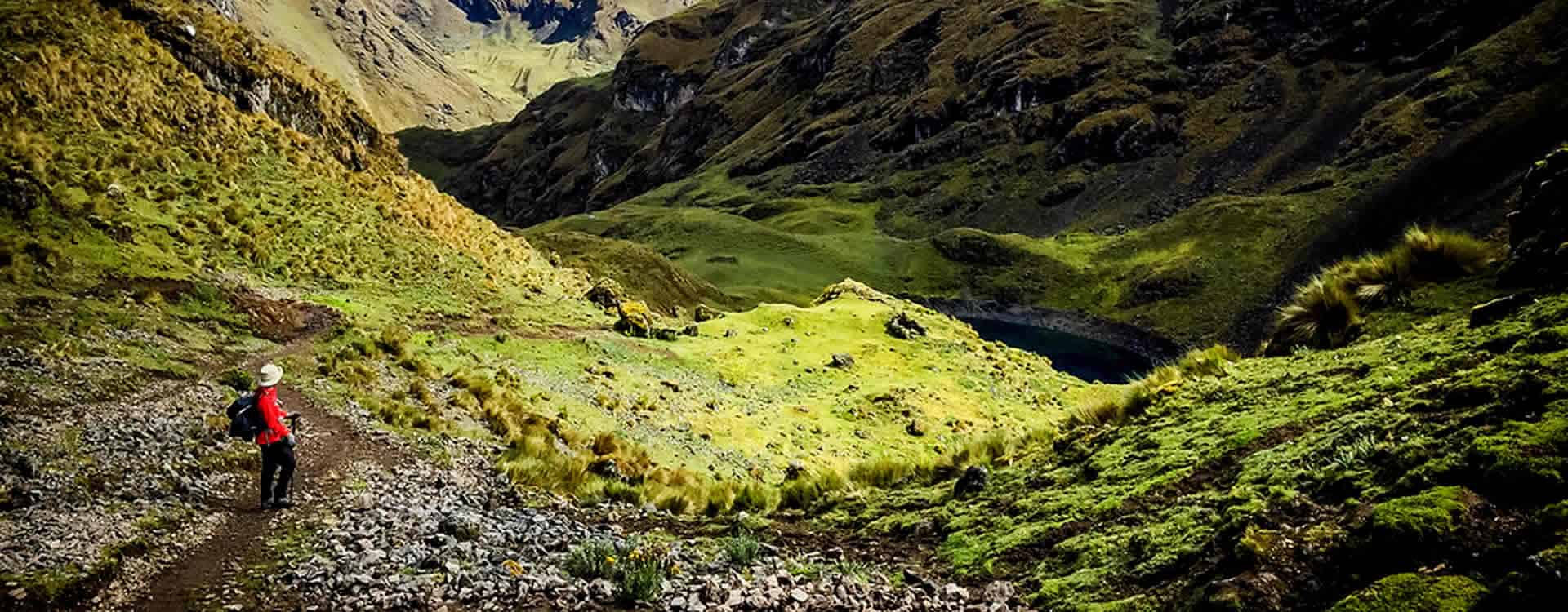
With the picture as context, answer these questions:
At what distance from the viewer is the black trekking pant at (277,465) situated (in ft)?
40.1

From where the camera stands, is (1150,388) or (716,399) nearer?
(1150,388)

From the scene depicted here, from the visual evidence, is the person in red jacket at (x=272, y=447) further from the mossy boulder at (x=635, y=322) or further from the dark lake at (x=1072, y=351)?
the dark lake at (x=1072, y=351)

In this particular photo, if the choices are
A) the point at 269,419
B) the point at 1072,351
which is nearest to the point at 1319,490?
the point at 269,419

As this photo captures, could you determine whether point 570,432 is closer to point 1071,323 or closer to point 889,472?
point 889,472

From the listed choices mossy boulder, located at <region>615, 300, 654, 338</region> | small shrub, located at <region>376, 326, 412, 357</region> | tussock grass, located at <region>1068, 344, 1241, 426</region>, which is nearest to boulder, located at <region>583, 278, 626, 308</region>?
mossy boulder, located at <region>615, 300, 654, 338</region>

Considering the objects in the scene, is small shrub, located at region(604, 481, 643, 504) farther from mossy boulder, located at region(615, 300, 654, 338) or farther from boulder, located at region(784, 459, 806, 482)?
mossy boulder, located at region(615, 300, 654, 338)

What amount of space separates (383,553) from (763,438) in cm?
2059

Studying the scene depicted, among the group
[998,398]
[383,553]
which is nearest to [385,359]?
[383,553]

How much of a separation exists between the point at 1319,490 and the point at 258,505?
1415 cm

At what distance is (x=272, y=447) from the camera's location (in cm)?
1220

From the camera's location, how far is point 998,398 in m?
44.0

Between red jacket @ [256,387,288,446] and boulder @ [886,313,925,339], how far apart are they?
41.2m

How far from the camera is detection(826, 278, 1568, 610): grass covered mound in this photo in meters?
5.30

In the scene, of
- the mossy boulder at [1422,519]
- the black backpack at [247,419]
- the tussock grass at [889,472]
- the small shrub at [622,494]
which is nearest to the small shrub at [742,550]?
the tussock grass at [889,472]
